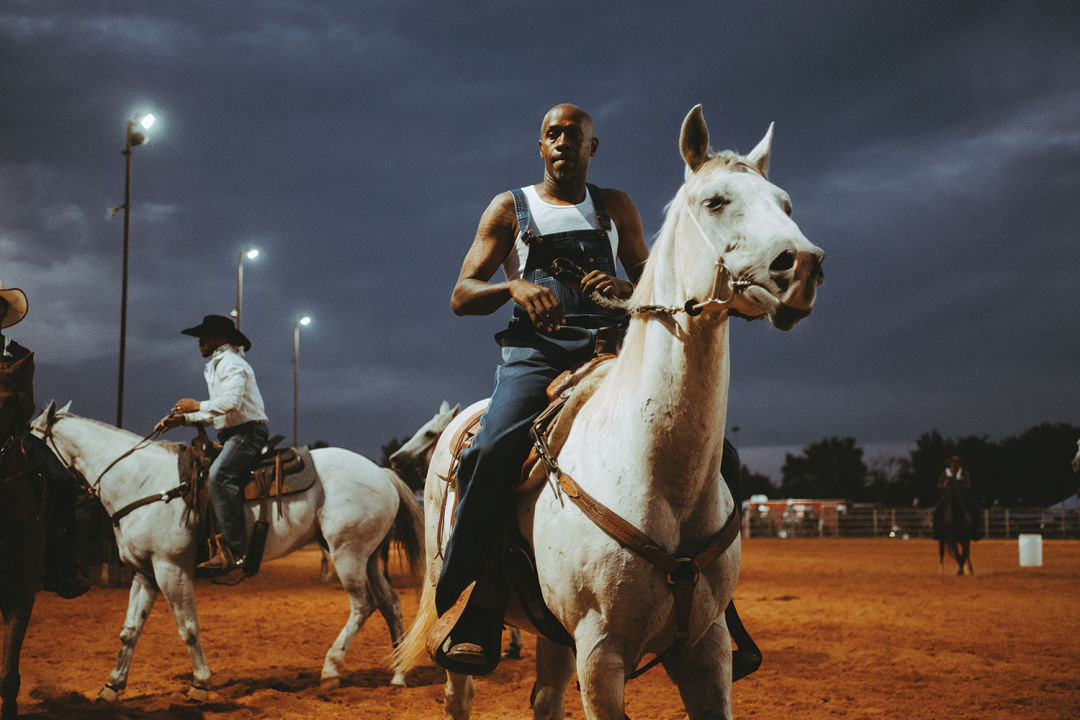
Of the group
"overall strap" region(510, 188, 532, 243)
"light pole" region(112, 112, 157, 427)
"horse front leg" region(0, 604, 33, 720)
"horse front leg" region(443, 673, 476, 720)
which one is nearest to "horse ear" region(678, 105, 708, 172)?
"overall strap" region(510, 188, 532, 243)

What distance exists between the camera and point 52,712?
6281 millimetres

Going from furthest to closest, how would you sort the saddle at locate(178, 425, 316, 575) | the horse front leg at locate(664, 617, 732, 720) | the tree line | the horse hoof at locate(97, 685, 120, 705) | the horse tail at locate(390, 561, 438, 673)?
the tree line < the saddle at locate(178, 425, 316, 575) < the horse hoof at locate(97, 685, 120, 705) < the horse tail at locate(390, 561, 438, 673) < the horse front leg at locate(664, 617, 732, 720)

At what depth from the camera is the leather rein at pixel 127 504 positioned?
7527 mm

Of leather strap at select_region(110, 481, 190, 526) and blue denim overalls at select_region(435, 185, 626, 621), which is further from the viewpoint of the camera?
leather strap at select_region(110, 481, 190, 526)

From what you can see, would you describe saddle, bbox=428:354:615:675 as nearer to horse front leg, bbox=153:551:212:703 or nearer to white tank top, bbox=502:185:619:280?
white tank top, bbox=502:185:619:280

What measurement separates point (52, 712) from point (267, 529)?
2224 millimetres

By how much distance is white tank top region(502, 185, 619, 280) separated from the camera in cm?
331

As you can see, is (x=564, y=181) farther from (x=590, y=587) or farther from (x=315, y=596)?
(x=315, y=596)

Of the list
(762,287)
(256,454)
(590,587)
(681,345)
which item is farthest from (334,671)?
(762,287)

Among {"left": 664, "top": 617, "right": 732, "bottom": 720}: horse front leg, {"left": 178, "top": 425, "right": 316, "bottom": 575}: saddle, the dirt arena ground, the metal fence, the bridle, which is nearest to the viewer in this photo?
the bridle

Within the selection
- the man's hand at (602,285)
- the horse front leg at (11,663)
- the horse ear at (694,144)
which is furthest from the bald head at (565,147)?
the horse front leg at (11,663)

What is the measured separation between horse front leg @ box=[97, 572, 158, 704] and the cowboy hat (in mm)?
2813

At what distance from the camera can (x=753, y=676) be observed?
7.48 meters

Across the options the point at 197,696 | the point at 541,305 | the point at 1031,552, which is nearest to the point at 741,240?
the point at 541,305
